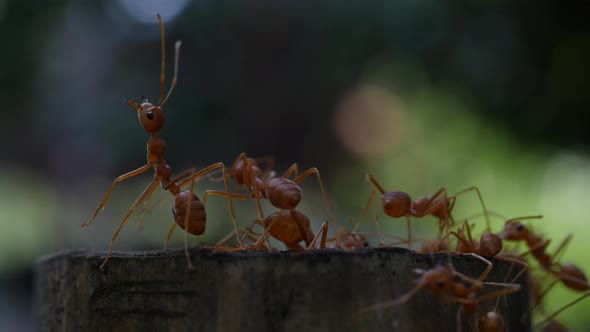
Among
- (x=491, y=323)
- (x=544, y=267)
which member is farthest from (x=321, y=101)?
(x=491, y=323)

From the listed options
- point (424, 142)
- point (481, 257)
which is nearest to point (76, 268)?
point (481, 257)

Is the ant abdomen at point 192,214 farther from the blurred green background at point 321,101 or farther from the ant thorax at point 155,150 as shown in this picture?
the blurred green background at point 321,101

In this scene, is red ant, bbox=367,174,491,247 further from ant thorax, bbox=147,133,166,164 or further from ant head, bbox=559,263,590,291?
ant thorax, bbox=147,133,166,164

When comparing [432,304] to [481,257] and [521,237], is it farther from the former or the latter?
[521,237]

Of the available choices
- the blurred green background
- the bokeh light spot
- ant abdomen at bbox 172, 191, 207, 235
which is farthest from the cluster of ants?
the bokeh light spot

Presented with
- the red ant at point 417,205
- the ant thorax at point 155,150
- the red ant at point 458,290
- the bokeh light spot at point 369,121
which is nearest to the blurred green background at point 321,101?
the bokeh light spot at point 369,121

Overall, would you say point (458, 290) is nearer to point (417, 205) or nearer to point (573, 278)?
A: point (417, 205)
